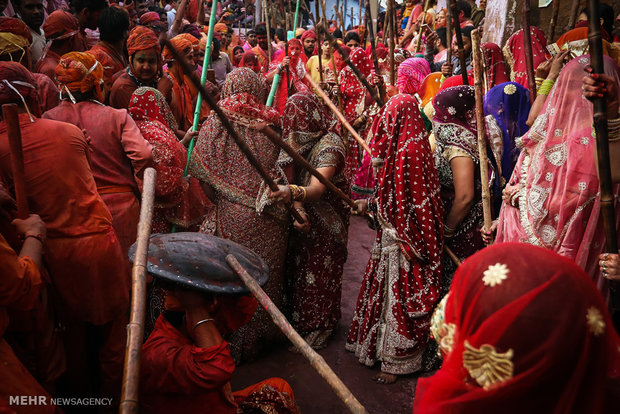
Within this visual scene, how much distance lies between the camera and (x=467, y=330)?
118 cm

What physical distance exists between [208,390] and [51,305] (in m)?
1.11

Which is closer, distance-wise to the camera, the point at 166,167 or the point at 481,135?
the point at 481,135

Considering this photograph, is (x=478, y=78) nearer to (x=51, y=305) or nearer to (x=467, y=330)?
(x=467, y=330)

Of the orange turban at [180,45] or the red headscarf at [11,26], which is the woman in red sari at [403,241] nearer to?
the orange turban at [180,45]

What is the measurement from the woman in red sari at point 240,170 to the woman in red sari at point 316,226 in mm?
192

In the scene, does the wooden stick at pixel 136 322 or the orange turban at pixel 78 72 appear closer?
the wooden stick at pixel 136 322

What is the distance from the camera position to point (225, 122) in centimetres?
234

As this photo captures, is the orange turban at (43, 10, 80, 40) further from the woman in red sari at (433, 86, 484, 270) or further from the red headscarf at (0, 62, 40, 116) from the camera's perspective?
the woman in red sari at (433, 86, 484, 270)

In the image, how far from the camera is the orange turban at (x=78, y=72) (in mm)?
2730

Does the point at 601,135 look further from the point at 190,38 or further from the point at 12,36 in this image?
the point at 190,38

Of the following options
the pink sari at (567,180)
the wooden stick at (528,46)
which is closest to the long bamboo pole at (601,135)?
the pink sari at (567,180)

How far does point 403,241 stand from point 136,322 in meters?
1.98

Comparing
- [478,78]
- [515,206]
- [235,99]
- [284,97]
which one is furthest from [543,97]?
[284,97]

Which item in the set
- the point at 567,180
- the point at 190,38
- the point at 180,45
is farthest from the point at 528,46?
the point at 190,38
